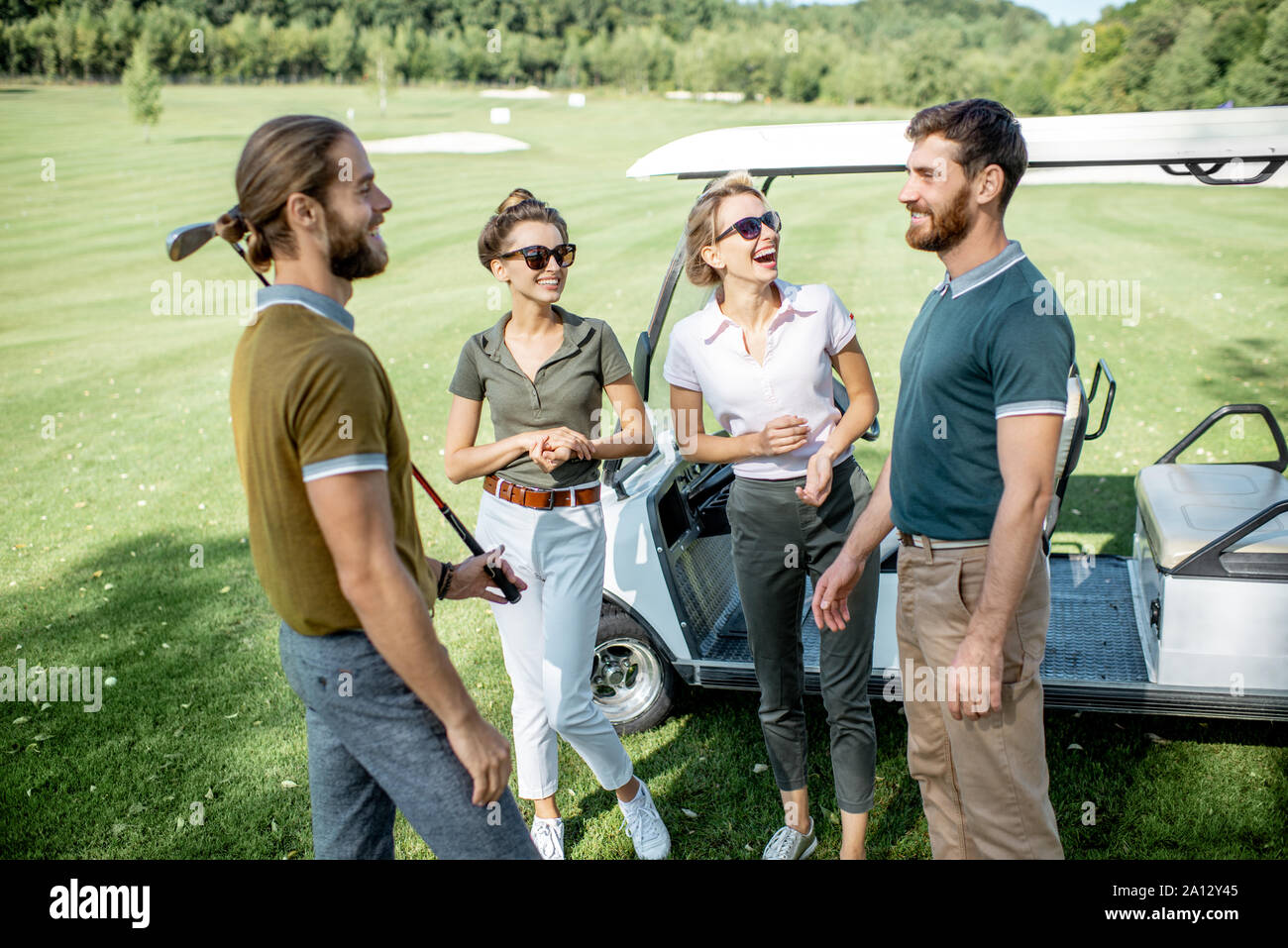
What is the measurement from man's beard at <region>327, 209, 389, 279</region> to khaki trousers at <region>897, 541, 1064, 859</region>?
1.52 metres

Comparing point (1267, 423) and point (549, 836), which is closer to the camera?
point (549, 836)

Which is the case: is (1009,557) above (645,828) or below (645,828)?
above

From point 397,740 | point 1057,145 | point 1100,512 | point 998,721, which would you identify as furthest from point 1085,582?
point 397,740

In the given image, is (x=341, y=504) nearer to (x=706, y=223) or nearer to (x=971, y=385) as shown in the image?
(x=971, y=385)

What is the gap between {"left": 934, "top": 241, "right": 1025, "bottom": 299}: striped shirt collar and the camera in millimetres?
2262

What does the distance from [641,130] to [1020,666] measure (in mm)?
42820

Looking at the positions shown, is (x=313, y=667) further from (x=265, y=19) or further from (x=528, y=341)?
(x=265, y=19)

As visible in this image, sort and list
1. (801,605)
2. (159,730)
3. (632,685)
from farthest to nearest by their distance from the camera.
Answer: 1. (159,730)
2. (632,685)
3. (801,605)

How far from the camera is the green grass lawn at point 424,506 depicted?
3.59 metres

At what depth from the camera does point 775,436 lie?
284 centimetres

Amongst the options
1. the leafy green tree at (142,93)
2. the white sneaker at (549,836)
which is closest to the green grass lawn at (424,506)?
the white sneaker at (549,836)

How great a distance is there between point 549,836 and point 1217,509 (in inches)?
111

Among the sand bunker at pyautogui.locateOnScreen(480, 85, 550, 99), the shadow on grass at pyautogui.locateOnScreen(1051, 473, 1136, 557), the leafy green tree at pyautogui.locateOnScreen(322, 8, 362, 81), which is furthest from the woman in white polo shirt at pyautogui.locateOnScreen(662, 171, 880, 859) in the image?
the leafy green tree at pyautogui.locateOnScreen(322, 8, 362, 81)

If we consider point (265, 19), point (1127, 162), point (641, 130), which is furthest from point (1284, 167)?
point (265, 19)
